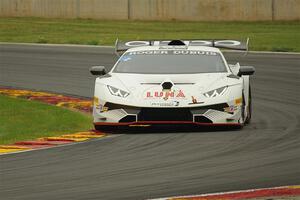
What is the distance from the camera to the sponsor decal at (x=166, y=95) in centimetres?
1379

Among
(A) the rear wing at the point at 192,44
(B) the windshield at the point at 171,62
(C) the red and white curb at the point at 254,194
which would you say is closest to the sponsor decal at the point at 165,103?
(B) the windshield at the point at 171,62

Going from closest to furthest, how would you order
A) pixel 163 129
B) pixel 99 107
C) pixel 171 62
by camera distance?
pixel 99 107 → pixel 163 129 → pixel 171 62

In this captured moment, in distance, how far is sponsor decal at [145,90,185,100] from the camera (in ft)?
45.2

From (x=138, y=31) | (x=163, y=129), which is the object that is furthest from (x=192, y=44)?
(x=138, y=31)

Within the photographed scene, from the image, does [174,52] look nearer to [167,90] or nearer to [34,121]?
[167,90]

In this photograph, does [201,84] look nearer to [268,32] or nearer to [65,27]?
[268,32]

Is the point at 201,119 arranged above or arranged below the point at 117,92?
below

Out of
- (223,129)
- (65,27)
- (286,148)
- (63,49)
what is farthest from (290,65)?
(65,27)

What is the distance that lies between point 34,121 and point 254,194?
755 cm

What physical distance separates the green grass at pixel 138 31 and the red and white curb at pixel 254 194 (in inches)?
890

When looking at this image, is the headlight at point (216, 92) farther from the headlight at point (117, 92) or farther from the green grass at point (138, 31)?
the green grass at point (138, 31)

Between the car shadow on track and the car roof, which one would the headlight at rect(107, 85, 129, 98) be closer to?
the car shadow on track

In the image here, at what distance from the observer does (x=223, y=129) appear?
1415cm

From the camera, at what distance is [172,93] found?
1383 cm
